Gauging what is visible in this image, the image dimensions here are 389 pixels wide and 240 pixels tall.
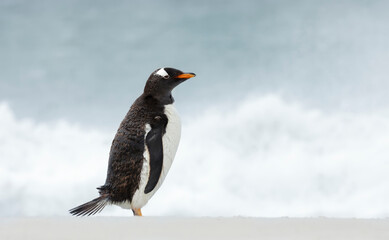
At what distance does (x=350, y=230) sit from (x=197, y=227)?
955mm

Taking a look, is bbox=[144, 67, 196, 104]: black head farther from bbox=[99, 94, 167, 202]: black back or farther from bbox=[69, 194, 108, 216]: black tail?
bbox=[69, 194, 108, 216]: black tail

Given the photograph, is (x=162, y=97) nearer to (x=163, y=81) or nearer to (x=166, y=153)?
(x=163, y=81)

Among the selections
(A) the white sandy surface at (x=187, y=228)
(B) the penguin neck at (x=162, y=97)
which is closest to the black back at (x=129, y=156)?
(B) the penguin neck at (x=162, y=97)

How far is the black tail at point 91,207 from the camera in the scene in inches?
187

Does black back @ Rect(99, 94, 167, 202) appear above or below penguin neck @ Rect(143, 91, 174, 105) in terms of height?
below

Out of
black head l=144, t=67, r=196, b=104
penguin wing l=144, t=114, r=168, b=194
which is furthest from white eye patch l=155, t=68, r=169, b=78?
penguin wing l=144, t=114, r=168, b=194

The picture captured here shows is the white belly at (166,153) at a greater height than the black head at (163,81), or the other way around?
the black head at (163,81)

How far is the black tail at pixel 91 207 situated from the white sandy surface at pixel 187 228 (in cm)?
159

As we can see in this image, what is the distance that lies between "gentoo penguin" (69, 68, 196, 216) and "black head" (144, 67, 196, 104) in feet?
0.44

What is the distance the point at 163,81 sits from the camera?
206 inches

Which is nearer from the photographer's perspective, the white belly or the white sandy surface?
the white sandy surface

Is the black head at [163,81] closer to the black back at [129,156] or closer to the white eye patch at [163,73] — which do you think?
the white eye patch at [163,73]

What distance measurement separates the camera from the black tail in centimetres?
475

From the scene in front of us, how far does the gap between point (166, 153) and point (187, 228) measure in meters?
2.19
